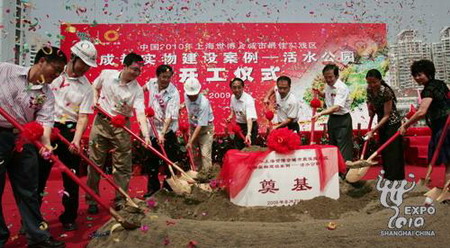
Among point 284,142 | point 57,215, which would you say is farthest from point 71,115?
point 284,142

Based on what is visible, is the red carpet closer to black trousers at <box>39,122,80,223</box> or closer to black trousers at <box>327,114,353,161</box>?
black trousers at <box>39,122,80,223</box>

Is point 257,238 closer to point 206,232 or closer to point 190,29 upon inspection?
point 206,232

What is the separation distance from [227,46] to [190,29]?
749 millimetres

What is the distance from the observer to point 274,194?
2484 mm

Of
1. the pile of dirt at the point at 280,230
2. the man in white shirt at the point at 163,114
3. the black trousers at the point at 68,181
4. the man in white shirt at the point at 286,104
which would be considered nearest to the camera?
the pile of dirt at the point at 280,230

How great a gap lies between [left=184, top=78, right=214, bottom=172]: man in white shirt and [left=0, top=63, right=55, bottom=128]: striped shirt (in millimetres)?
1727

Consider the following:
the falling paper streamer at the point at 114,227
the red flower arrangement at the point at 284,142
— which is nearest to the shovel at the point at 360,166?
the red flower arrangement at the point at 284,142

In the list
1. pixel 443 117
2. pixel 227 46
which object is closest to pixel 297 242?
pixel 443 117

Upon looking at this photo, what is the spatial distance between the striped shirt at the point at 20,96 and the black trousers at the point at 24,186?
0.12 meters

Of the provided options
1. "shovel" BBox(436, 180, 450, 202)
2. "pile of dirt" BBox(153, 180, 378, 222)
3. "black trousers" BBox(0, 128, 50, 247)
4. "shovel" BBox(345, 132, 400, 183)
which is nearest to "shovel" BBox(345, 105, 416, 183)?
"shovel" BBox(345, 132, 400, 183)

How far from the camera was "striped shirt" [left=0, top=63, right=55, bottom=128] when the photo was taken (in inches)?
77.9

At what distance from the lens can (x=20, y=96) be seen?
2.01m

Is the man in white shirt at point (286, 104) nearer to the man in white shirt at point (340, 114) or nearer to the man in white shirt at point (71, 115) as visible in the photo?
the man in white shirt at point (340, 114)

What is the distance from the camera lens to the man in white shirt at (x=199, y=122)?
12.1 ft
